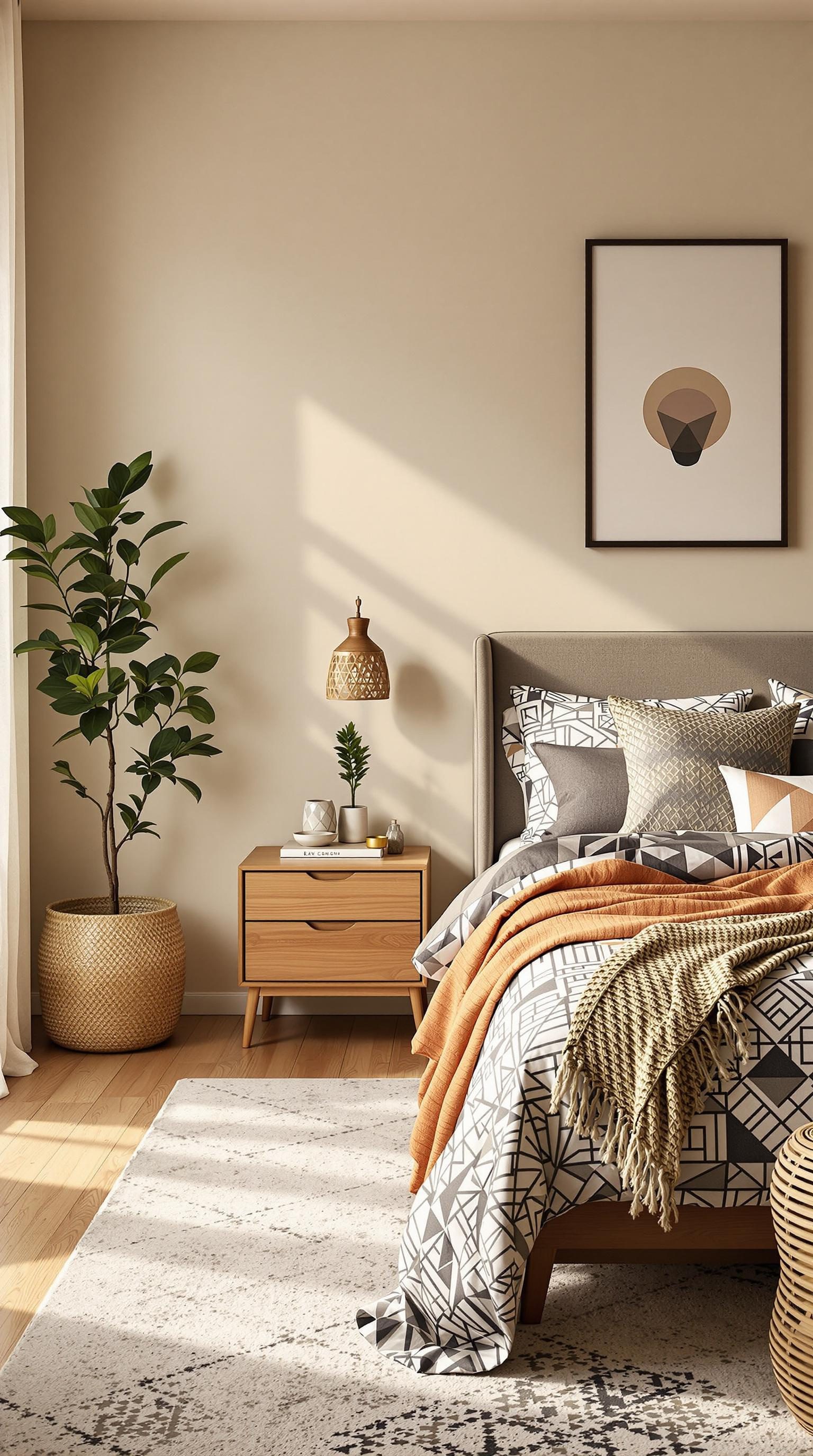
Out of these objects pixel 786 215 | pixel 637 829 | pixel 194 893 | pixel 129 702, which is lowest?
pixel 194 893

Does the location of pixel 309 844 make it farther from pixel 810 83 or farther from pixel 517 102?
pixel 810 83

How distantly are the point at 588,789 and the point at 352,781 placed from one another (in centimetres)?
82

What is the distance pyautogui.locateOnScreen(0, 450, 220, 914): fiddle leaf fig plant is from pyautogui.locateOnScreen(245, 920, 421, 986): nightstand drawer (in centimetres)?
48

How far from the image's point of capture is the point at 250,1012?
3691 millimetres

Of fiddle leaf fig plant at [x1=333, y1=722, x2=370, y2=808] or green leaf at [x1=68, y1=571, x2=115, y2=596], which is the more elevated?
green leaf at [x1=68, y1=571, x2=115, y2=596]

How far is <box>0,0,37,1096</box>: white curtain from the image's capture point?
349 cm

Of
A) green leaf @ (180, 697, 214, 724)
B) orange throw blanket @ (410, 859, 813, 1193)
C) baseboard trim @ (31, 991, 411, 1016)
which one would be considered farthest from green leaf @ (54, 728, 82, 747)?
orange throw blanket @ (410, 859, 813, 1193)

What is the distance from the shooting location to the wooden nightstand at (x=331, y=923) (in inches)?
144

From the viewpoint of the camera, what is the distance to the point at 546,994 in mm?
2125

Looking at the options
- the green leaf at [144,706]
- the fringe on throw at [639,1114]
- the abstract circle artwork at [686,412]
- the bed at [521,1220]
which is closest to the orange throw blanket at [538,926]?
the bed at [521,1220]

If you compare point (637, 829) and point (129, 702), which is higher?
point (129, 702)

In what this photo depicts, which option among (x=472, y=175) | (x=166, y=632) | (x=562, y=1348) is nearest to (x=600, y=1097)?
(x=562, y=1348)

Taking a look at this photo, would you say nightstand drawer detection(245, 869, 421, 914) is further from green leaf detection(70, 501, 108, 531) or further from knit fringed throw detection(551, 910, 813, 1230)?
knit fringed throw detection(551, 910, 813, 1230)

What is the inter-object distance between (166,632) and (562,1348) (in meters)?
2.66
